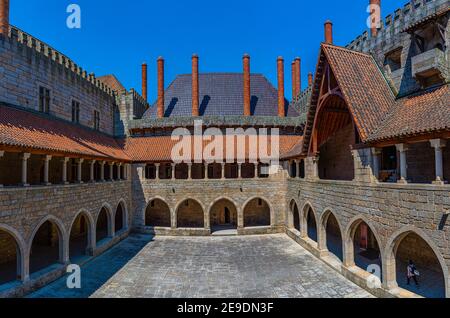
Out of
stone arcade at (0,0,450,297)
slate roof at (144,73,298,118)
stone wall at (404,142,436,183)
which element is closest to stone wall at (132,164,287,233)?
stone arcade at (0,0,450,297)

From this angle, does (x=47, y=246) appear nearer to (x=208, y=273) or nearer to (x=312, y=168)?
(x=208, y=273)

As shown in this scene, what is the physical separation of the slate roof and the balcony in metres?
13.7

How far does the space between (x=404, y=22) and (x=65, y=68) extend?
20.3 m

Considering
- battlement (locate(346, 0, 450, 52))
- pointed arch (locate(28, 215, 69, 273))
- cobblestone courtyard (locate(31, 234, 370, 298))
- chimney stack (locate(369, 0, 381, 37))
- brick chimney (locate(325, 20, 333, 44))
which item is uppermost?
brick chimney (locate(325, 20, 333, 44))

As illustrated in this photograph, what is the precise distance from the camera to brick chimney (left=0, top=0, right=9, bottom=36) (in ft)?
45.1

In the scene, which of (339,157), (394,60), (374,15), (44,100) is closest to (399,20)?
(394,60)

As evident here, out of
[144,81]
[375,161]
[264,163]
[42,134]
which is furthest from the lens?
[144,81]

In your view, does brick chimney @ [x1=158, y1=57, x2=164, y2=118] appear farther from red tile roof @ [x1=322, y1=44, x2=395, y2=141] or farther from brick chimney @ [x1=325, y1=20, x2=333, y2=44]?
red tile roof @ [x1=322, y1=44, x2=395, y2=141]

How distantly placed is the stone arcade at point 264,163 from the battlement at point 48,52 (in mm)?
96

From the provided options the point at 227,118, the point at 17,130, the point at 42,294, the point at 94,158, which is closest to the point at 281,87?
the point at 227,118

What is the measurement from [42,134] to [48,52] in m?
7.28

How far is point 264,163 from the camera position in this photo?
2211cm

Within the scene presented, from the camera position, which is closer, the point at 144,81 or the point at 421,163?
the point at 421,163
